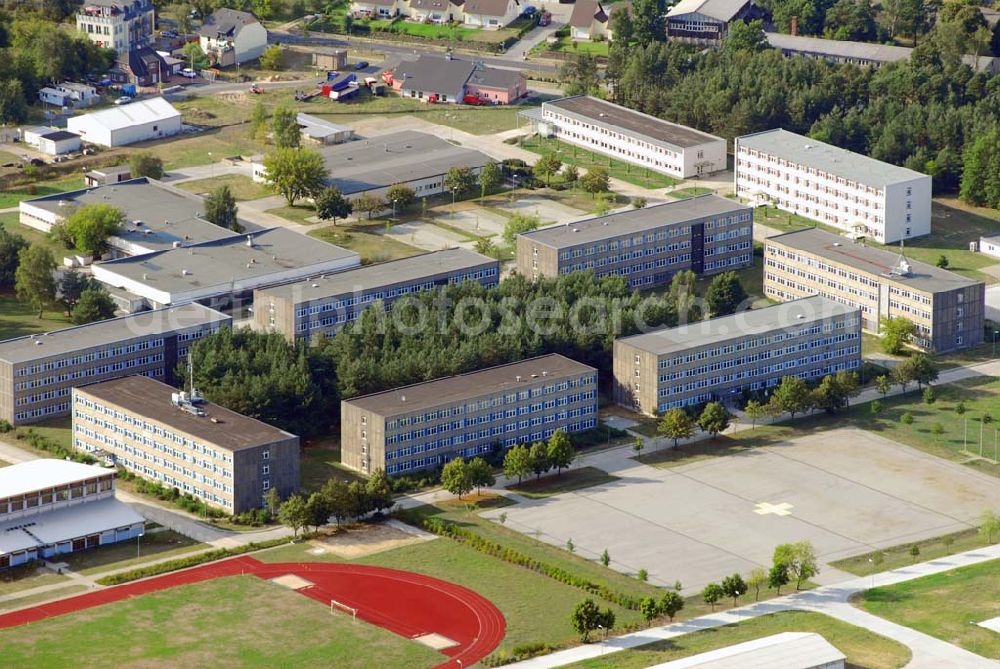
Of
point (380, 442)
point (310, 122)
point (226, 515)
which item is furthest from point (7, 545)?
point (310, 122)

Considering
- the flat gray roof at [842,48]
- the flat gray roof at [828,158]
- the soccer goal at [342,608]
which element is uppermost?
the flat gray roof at [842,48]

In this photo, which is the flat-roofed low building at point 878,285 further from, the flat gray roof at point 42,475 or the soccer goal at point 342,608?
the flat gray roof at point 42,475

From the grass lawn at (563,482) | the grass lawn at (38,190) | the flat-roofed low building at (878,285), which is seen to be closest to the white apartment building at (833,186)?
the flat-roofed low building at (878,285)

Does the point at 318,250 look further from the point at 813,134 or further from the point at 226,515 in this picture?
the point at 813,134

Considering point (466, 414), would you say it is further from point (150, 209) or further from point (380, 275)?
point (150, 209)

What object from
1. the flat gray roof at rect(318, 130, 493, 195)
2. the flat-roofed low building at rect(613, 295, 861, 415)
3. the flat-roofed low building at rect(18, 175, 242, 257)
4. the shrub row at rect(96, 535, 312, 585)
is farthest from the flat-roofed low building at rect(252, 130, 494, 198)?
the shrub row at rect(96, 535, 312, 585)
